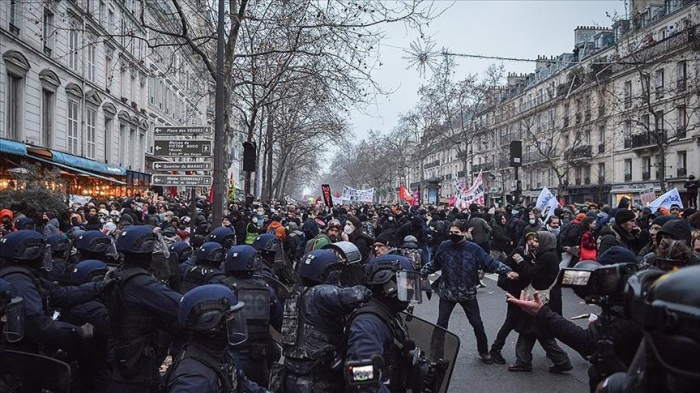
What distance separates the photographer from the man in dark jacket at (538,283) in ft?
19.9

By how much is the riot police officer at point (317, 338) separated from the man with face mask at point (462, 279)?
133 inches

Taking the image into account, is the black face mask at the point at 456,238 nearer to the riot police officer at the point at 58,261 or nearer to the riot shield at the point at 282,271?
the riot shield at the point at 282,271

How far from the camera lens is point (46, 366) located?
2.68m

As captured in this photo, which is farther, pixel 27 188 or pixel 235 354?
pixel 27 188

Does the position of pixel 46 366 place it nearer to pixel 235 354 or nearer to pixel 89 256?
pixel 235 354

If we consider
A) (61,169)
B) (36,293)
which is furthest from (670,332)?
(61,169)

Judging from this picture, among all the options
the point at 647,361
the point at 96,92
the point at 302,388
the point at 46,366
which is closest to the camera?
the point at 647,361

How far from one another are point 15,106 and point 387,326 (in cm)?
2106

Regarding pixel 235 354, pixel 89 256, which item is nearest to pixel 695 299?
pixel 235 354

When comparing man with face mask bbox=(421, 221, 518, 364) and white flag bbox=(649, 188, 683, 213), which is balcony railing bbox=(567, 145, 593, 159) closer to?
white flag bbox=(649, 188, 683, 213)

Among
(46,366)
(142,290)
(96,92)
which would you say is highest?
(96,92)

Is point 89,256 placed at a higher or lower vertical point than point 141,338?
higher

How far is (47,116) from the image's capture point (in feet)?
72.9

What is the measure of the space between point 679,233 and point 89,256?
556 centimetres
